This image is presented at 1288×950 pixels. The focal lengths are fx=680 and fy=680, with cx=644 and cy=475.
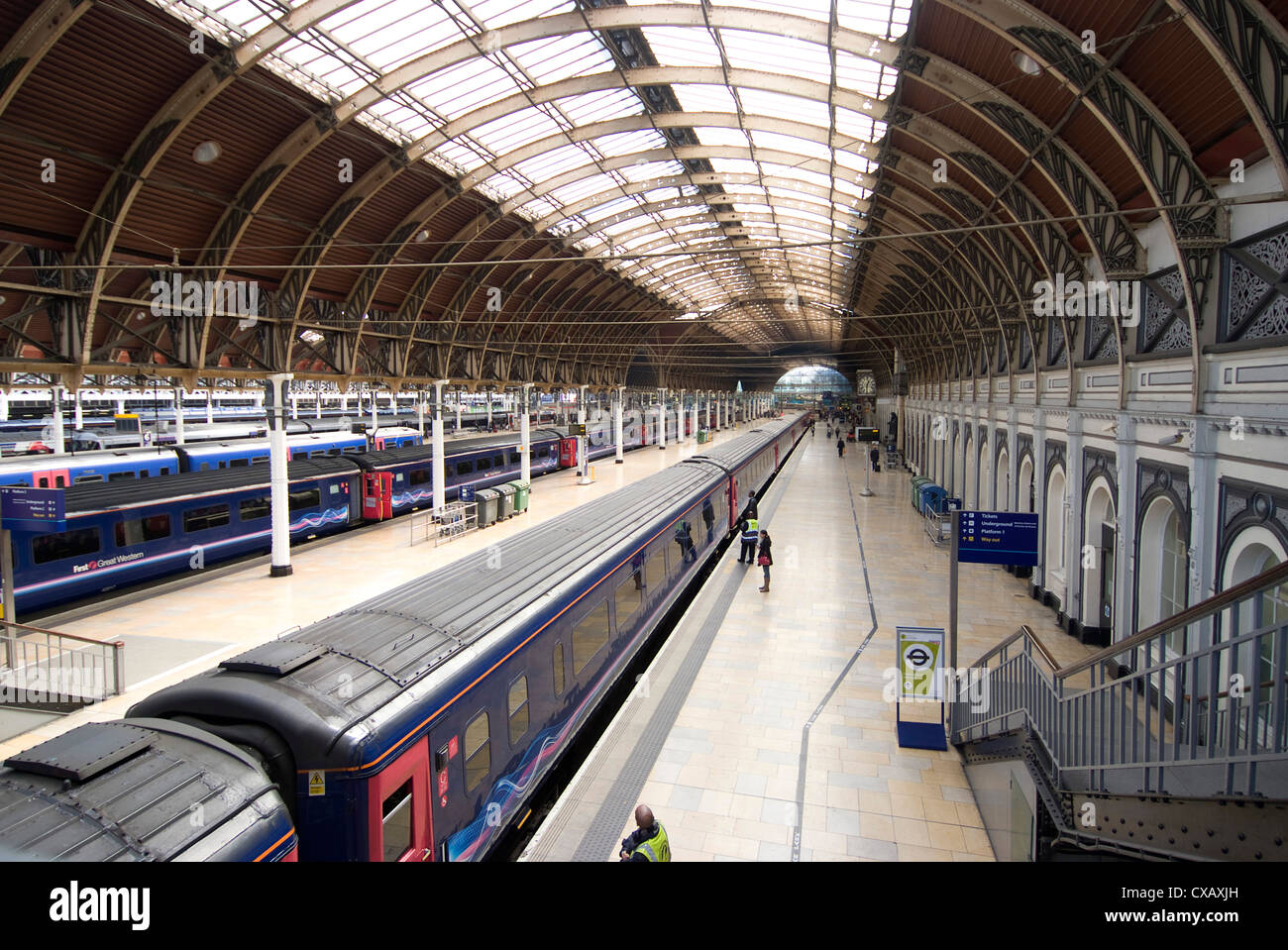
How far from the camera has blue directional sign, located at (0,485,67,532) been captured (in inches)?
403

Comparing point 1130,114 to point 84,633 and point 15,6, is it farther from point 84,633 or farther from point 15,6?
point 84,633

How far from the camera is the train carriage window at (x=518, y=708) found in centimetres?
658

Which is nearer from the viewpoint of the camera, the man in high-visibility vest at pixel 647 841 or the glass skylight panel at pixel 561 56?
the man in high-visibility vest at pixel 647 841

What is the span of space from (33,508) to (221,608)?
4.89 meters

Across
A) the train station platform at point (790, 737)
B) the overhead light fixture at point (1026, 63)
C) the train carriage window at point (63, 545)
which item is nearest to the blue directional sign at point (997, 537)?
the train station platform at point (790, 737)

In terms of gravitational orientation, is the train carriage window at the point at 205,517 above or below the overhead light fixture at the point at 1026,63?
below

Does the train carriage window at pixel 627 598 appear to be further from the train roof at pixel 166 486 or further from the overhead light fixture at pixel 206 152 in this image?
the overhead light fixture at pixel 206 152

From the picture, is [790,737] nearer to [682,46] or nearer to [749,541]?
[749,541]

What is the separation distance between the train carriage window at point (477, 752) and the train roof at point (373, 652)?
645mm

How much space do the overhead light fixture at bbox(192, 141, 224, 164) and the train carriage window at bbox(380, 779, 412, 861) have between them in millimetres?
13659

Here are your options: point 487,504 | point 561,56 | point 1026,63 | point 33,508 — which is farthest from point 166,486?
point 1026,63

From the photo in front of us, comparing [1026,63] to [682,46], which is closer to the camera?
[1026,63]

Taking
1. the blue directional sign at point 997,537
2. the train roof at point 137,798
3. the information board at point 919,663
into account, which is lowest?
the information board at point 919,663

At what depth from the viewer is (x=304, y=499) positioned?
66.5 feet
